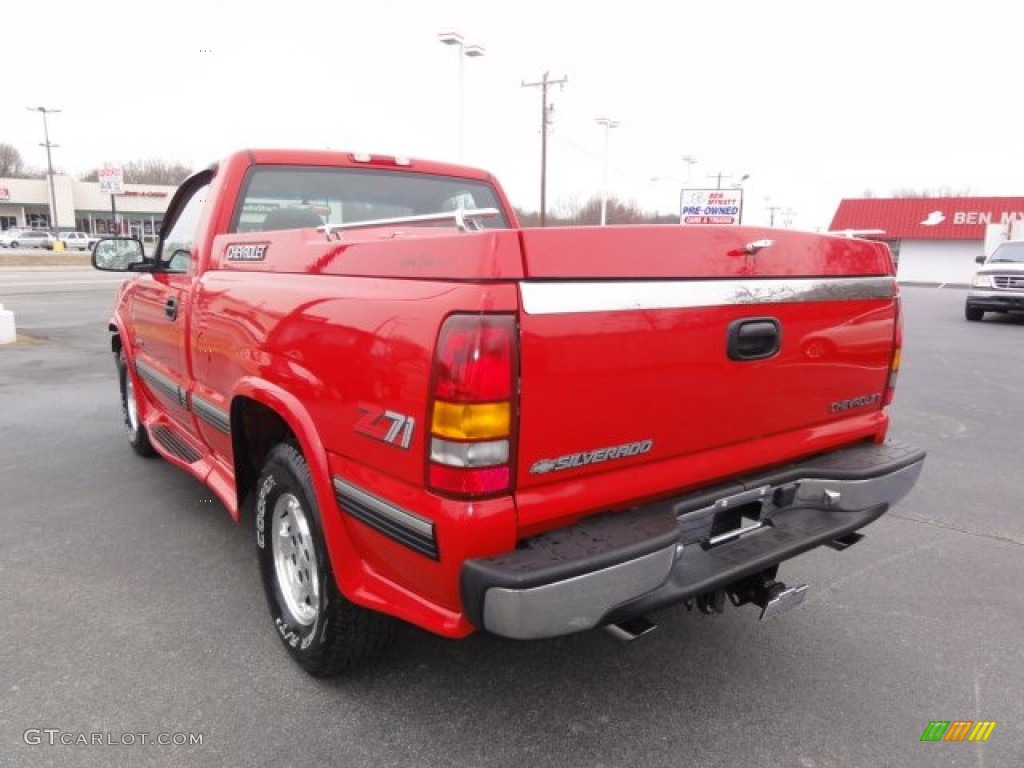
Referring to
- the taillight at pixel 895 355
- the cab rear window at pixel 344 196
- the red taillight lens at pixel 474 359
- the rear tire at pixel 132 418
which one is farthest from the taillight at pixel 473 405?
the rear tire at pixel 132 418

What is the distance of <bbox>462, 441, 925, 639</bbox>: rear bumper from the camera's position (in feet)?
6.36

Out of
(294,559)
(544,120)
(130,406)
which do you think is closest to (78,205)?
(544,120)

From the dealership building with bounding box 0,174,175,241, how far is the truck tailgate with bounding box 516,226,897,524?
77168 millimetres

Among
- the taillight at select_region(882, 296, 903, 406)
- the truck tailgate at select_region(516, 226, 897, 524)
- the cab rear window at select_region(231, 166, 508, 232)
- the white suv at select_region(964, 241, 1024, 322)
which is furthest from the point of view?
the white suv at select_region(964, 241, 1024, 322)

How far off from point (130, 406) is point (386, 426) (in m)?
4.13

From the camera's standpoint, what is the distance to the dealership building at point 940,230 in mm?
43844

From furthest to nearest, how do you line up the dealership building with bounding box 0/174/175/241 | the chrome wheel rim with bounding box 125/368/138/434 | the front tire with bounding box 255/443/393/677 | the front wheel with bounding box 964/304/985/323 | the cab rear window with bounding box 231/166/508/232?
the dealership building with bounding box 0/174/175/241, the front wheel with bounding box 964/304/985/323, the chrome wheel rim with bounding box 125/368/138/434, the cab rear window with bounding box 231/166/508/232, the front tire with bounding box 255/443/393/677

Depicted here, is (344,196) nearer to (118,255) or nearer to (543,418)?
(118,255)

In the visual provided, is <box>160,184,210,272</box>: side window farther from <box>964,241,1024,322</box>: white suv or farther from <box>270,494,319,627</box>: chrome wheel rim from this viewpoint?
<box>964,241,1024,322</box>: white suv

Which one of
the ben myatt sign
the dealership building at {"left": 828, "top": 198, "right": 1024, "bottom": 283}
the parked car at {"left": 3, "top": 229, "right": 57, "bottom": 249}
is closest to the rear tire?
the ben myatt sign

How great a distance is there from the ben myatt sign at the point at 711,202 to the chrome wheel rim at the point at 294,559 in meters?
18.3

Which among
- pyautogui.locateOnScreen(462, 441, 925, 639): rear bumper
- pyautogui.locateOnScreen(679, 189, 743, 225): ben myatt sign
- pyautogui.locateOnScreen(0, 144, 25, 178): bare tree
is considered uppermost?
pyautogui.locateOnScreen(0, 144, 25, 178): bare tree

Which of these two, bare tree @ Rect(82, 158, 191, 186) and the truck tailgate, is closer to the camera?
the truck tailgate

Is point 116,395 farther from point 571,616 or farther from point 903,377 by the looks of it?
point 903,377
